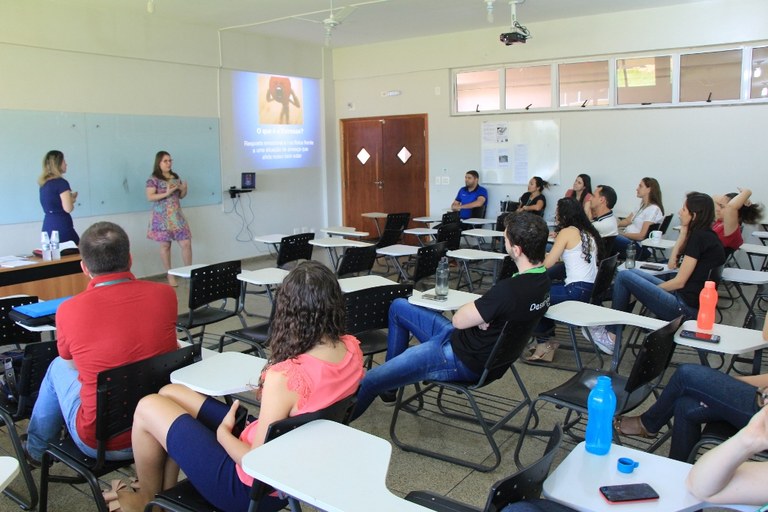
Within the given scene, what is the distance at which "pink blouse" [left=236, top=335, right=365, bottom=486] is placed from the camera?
1.94 meters

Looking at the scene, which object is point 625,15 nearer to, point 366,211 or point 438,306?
point 366,211

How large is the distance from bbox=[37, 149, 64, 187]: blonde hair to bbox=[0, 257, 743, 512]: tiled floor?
3.14m

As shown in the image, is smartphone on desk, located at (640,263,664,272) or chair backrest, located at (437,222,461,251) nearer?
smartphone on desk, located at (640,263,664,272)

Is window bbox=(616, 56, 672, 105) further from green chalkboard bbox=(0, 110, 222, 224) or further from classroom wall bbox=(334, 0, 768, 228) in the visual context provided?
green chalkboard bbox=(0, 110, 222, 224)

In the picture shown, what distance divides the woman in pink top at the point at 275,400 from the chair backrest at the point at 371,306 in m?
1.30

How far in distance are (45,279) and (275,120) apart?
509 cm

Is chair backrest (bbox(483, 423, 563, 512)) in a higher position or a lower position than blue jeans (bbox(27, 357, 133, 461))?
higher

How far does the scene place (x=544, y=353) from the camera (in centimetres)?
452

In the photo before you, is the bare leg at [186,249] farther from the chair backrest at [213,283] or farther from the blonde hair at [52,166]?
the chair backrest at [213,283]

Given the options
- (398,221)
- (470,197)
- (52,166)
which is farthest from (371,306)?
(470,197)

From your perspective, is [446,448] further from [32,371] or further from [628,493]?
[32,371]

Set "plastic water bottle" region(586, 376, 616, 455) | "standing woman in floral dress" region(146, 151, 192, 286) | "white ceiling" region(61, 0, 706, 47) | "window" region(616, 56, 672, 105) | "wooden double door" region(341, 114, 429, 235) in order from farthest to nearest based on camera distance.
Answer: "wooden double door" region(341, 114, 429, 235)
"window" region(616, 56, 672, 105)
"standing woman in floral dress" region(146, 151, 192, 286)
"white ceiling" region(61, 0, 706, 47)
"plastic water bottle" region(586, 376, 616, 455)

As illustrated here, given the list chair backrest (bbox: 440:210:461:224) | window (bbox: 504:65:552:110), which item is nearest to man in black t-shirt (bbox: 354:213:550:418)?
chair backrest (bbox: 440:210:461:224)

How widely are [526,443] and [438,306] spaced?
0.85 meters
